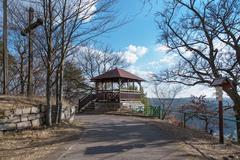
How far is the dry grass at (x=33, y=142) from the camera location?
9888 millimetres

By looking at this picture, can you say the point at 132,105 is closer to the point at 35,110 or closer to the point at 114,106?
the point at 114,106

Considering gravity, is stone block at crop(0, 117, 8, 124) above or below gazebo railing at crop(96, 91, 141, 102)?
below

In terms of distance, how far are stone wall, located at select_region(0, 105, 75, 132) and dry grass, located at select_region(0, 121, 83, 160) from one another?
0.38 m

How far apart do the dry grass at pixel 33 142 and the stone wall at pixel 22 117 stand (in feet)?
1.25

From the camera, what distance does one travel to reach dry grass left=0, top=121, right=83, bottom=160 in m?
9.89

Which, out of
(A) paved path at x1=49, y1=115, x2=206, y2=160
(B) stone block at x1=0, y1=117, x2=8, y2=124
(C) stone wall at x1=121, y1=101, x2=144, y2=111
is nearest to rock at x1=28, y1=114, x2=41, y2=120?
(B) stone block at x1=0, y1=117, x2=8, y2=124

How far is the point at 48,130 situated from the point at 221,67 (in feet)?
52.2

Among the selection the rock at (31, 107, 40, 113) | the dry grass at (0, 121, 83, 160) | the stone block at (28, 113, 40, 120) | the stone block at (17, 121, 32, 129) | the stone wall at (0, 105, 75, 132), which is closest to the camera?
the dry grass at (0, 121, 83, 160)

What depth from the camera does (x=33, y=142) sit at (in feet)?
39.8

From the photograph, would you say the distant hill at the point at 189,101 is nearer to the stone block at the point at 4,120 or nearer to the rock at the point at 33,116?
the rock at the point at 33,116

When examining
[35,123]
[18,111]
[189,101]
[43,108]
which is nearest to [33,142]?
[18,111]

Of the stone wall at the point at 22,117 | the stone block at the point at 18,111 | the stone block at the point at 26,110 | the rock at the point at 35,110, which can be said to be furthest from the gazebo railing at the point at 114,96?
the stone block at the point at 18,111

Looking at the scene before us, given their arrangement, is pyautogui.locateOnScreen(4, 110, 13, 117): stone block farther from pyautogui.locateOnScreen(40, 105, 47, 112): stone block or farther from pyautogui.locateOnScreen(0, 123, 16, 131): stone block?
pyautogui.locateOnScreen(40, 105, 47, 112): stone block

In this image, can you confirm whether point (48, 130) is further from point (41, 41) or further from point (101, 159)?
point (101, 159)
